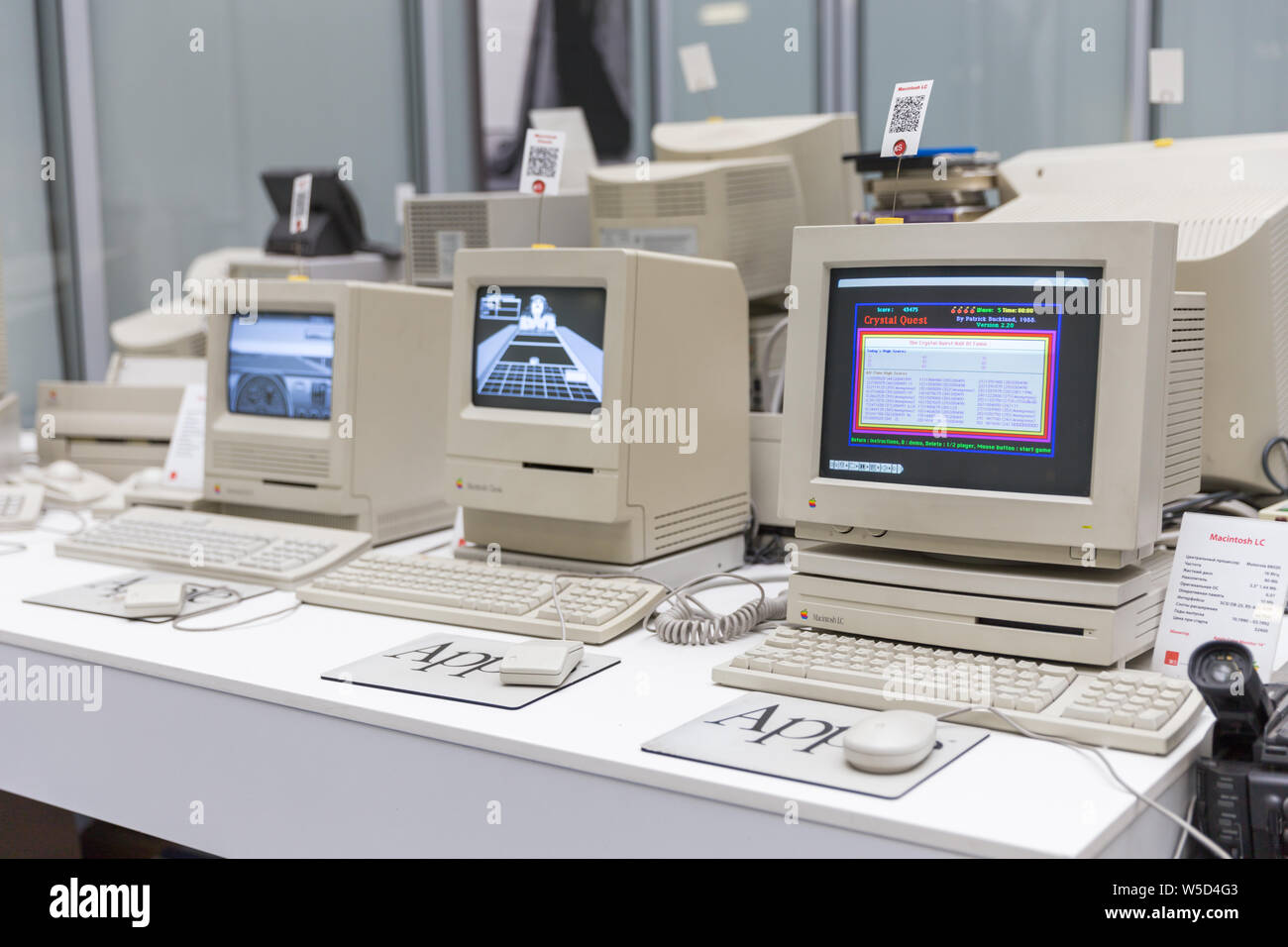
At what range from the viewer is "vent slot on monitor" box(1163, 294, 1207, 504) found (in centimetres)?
140

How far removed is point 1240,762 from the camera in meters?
1.13

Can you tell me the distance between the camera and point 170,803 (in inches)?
60.7

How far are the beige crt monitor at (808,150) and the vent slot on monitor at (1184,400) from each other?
95 cm

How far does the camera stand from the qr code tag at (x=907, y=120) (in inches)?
58.4

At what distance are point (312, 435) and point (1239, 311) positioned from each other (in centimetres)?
141

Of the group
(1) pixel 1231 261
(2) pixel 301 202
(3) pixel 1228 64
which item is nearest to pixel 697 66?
(2) pixel 301 202

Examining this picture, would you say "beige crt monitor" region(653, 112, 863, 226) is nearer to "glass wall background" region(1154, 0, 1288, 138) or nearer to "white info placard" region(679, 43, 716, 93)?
"white info placard" region(679, 43, 716, 93)

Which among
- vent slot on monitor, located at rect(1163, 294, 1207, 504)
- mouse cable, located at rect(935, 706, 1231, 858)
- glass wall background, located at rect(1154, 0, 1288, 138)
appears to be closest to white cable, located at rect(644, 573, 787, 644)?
mouse cable, located at rect(935, 706, 1231, 858)

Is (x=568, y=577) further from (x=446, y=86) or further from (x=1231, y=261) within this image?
(x=446, y=86)

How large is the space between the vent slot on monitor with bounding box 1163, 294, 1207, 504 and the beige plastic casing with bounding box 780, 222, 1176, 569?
0.08 metres

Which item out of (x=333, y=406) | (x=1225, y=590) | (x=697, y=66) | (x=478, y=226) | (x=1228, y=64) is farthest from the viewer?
(x=1228, y=64)

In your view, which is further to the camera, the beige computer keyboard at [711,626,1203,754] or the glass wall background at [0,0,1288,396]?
the glass wall background at [0,0,1288,396]

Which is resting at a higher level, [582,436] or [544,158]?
[544,158]
